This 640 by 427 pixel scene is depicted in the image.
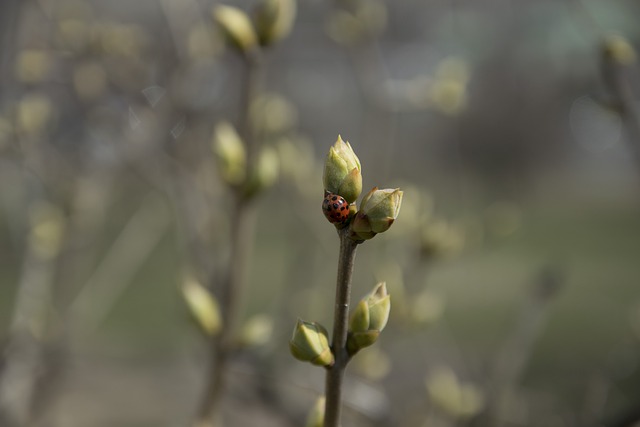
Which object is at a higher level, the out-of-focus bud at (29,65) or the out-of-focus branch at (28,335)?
the out-of-focus bud at (29,65)

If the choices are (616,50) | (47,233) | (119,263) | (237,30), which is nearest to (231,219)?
(237,30)

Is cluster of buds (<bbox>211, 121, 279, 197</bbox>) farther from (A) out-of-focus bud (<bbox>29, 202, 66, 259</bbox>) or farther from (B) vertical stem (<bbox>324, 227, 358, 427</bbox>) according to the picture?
(A) out-of-focus bud (<bbox>29, 202, 66, 259</bbox>)

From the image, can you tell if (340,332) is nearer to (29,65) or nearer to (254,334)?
(254,334)

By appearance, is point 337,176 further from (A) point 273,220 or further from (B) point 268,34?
(A) point 273,220

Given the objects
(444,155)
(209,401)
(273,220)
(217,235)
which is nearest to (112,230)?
(273,220)

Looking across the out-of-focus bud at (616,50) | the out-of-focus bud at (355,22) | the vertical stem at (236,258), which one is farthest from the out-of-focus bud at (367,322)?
the out-of-focus bud at (355,22)

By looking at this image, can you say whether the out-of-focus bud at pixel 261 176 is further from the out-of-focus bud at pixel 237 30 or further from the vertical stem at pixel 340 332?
the vertical stem at pixel 340 332
